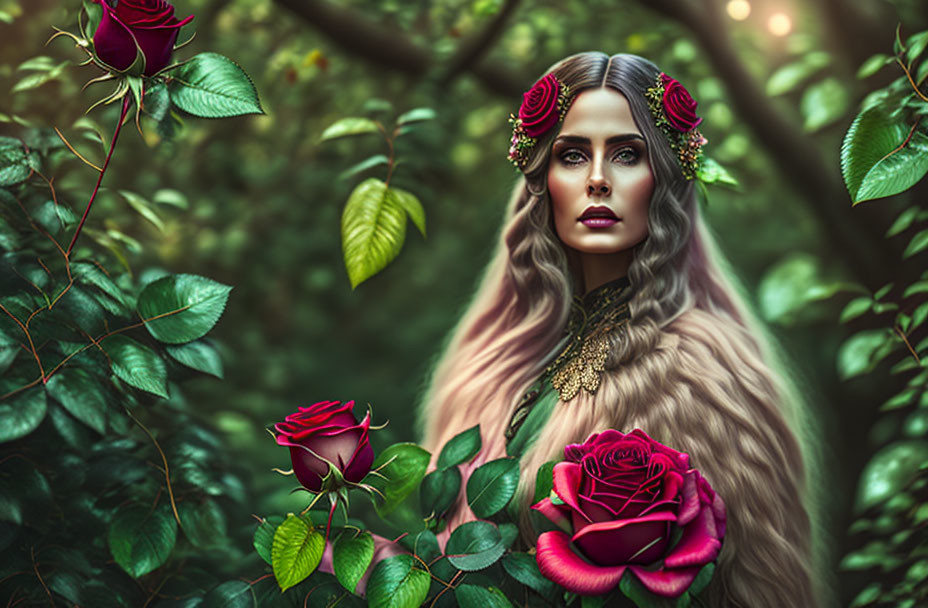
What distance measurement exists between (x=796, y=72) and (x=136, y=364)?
1.28m

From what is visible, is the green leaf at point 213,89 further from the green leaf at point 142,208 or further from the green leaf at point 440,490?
the green leaf at point 440,490

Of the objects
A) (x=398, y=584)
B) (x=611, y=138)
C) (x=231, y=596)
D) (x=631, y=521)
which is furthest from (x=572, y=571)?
(x=611, y=138)

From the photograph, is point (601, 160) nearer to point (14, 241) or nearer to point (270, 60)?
point (14, 241)

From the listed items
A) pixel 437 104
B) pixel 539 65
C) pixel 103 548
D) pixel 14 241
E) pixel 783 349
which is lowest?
pixel 103 548

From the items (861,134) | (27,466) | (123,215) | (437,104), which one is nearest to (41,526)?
(27,466)

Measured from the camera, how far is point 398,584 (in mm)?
910

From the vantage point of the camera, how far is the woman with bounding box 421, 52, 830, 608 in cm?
96

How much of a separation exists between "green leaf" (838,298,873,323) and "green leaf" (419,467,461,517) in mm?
717

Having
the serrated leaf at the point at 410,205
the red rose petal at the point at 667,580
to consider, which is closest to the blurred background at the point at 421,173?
the serrated leaf at the point at 410,205

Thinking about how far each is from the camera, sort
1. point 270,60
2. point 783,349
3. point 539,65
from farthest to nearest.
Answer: point 270,60
point 539,65
point 783,349

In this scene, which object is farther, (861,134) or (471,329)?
(471,329)

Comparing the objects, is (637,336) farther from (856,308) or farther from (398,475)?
(856,308)

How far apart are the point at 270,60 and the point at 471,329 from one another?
88 centimetres

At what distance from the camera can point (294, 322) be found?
66.8 inches
